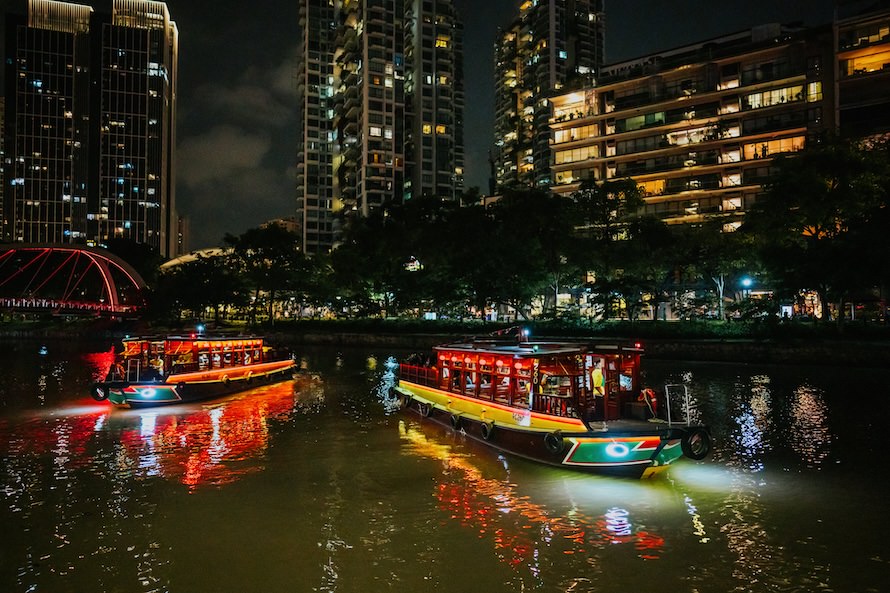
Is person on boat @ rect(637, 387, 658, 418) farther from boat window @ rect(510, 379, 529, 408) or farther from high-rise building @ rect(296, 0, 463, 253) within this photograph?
high-rise building @ rect(296, 0, 463, 253)

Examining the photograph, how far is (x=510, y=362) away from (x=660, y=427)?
480 cm

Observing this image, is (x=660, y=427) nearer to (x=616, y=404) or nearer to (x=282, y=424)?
(x=616, y=404)

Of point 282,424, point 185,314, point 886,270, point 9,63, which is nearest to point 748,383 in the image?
point 886,270

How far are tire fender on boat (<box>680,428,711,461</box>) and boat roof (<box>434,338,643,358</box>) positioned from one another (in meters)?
2.77

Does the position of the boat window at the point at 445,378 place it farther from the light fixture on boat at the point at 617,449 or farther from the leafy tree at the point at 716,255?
the leafy tree at the point at 716,255

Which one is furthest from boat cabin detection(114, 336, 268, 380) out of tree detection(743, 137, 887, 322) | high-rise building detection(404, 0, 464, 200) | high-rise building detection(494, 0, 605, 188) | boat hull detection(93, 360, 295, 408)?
high-rise building detection(494, 0, 605, 188)

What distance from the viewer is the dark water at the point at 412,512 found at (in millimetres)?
9227

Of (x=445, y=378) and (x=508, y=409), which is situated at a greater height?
(x=445, y=378)

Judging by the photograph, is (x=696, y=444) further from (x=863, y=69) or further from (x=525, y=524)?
(x=863, y=69)

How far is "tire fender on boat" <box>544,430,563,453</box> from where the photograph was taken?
14.4 m

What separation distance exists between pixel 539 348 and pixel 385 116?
103 m

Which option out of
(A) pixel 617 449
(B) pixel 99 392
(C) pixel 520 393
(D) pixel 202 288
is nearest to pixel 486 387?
(C) pixel 520 393

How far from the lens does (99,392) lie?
24562mm

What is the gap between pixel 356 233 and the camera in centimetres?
7019
